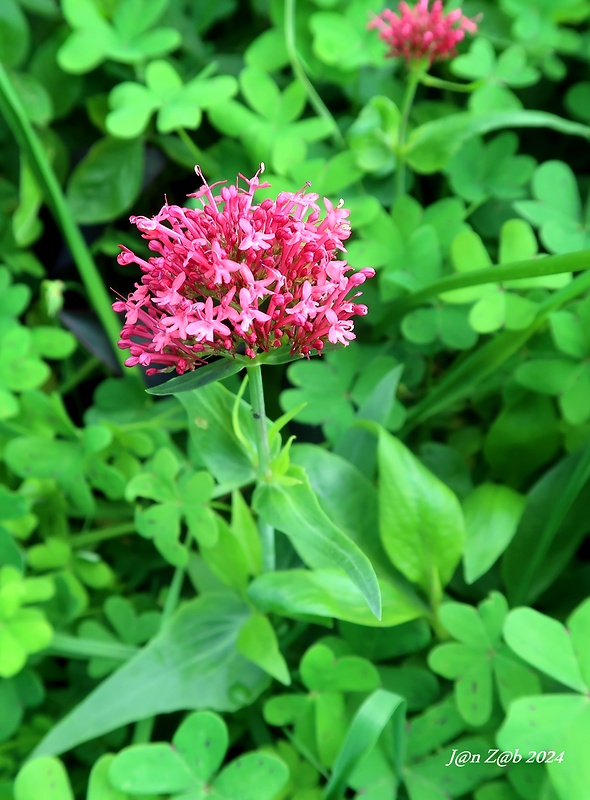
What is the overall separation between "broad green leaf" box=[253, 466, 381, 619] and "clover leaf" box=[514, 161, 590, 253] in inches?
28.2

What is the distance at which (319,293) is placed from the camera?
798mm

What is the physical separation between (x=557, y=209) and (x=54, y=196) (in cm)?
96

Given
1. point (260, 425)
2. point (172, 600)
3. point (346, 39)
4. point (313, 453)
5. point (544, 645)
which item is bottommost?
point (172, 600)

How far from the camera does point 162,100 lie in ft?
4.66

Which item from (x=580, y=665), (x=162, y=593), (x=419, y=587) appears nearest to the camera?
(x=580, y=665)

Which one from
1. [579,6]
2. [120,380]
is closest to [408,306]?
[120,380]

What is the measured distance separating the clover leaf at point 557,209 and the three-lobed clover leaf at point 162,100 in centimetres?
60

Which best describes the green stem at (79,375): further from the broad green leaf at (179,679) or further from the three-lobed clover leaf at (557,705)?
the three-lobed clover leaf at (557,705)

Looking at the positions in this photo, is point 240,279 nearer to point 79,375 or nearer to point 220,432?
point 220,432

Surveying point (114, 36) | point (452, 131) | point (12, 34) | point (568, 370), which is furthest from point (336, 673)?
point (12, 34)

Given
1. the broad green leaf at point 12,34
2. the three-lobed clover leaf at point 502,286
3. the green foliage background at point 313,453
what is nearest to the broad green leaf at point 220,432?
the green foliage background at point 313,453

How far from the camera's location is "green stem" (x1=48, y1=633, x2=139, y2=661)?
1214 mm

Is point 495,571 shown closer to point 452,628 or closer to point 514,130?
point 452,628

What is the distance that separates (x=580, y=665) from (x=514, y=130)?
1239 millimetres
